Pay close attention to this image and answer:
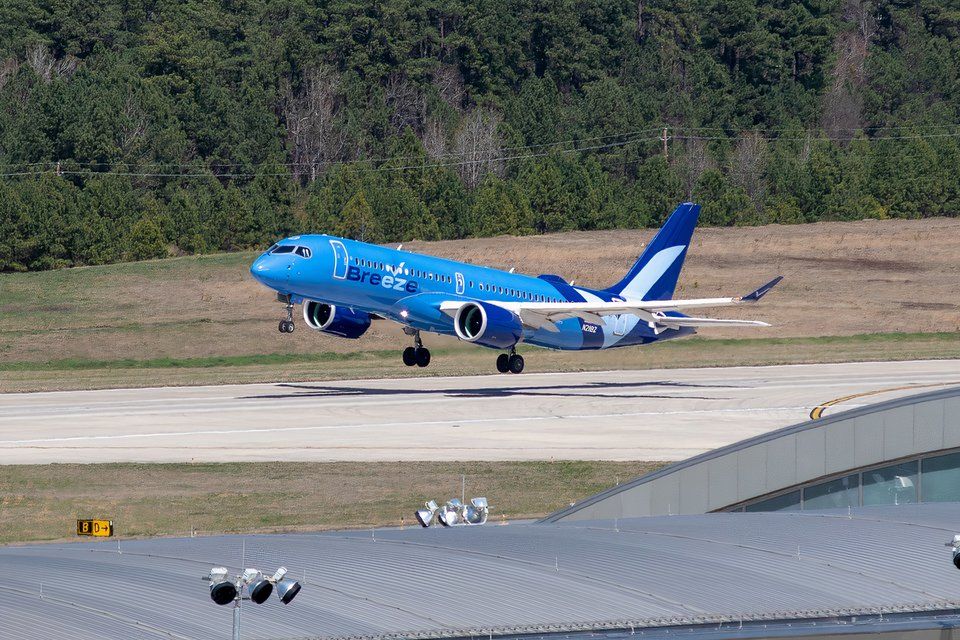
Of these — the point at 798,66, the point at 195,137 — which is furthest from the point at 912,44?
the point at 195,137

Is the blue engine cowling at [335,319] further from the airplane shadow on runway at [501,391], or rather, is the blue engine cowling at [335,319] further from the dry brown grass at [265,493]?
the dry brown grass at [265,493]

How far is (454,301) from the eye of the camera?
61125mm

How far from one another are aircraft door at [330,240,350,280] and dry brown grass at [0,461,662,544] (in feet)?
37.4

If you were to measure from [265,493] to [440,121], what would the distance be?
125 metres

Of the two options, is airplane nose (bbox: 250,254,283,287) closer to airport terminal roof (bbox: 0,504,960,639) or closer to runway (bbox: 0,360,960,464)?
runway (bbox: 0,360,960,464)

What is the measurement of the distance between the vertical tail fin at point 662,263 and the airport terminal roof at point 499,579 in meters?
45.2

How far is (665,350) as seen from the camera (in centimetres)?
8656

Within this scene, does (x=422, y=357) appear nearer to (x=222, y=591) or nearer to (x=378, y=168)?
(x=222, y=591)

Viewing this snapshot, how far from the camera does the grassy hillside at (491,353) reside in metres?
85.1

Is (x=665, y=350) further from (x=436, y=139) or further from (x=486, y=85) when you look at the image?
(x=486, y=85)

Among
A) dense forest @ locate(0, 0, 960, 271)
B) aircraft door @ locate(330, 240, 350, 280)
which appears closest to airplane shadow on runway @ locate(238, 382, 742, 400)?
aircraft door @ locate(330, 240, 350, 280)

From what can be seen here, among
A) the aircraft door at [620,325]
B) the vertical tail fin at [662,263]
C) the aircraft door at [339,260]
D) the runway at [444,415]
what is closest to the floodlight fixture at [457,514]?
the runway at [444,415]

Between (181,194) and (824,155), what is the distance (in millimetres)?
62151

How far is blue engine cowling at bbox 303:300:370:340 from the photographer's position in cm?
6144
